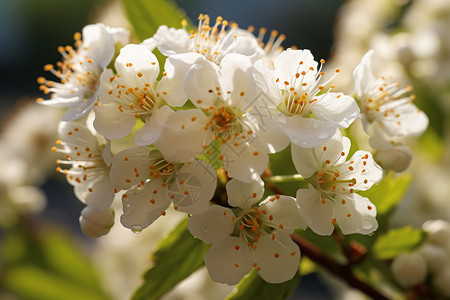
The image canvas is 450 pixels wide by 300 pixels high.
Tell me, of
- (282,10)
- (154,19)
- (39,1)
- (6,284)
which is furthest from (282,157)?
(39,1)

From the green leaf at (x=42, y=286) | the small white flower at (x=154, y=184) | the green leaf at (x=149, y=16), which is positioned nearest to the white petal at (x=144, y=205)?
the small white flower at (x=154, y=184)

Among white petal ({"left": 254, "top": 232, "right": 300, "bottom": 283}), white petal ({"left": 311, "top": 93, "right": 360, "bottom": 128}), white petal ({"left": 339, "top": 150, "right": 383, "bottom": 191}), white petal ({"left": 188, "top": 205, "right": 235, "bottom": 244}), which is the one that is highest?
white petal ({"left": 311, "top": 93, "right": 360, "bottom": 128})

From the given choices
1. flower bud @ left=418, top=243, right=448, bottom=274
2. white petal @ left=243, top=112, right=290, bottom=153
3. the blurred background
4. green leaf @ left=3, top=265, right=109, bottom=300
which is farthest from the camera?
green leaf @ left=3, top=265, right=109, bottom=300

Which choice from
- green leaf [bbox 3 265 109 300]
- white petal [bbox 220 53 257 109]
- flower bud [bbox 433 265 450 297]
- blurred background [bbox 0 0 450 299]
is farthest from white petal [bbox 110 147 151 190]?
green leaf [bbox 3 265 109 300]

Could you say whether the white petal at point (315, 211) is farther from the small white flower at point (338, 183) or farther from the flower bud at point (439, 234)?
the flower bud at point (439, 234)

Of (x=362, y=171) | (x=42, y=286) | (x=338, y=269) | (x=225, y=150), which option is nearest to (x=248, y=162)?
(x=225, y=150)

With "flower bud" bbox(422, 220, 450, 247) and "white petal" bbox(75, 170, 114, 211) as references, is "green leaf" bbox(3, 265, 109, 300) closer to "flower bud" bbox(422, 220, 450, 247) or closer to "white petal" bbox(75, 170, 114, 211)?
"white petal" bbox(75, 170, 114, 211)

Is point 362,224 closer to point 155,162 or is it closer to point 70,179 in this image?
point 155,162
